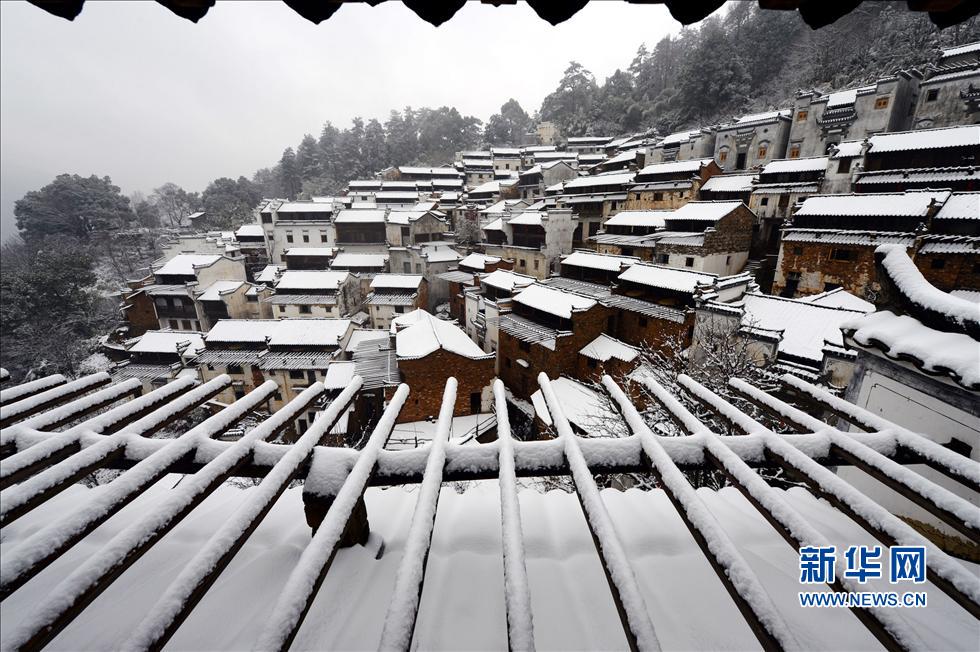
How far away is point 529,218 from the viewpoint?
29703 mm

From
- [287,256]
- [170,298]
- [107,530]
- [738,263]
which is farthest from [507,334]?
[170,298]

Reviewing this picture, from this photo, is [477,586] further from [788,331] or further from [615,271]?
[615,271]

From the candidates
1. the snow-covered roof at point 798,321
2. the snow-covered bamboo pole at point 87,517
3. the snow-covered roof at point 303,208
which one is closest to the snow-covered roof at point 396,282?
the snow-covered roof at point 303,208

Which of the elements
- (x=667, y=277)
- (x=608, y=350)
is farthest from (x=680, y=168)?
(x=608, y=350)

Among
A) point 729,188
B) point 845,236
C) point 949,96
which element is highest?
point 949,96

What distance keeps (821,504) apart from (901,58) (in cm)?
5489

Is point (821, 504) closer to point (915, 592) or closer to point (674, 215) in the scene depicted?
point (915, 592)

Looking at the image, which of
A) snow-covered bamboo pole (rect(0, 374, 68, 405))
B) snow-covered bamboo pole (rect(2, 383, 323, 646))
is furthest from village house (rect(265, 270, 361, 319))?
snow-covered bamboo pole (rect(2, 383, 323, 646))

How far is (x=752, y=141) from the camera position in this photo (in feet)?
108

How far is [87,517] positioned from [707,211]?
87.9ft

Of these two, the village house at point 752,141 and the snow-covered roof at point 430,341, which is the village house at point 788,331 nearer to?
the snow-covered roof at point 430,341

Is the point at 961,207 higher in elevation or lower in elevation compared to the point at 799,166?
lower

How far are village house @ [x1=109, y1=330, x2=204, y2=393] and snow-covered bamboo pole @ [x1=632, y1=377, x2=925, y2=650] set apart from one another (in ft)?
87.9

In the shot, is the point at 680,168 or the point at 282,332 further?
the point at 680,168
